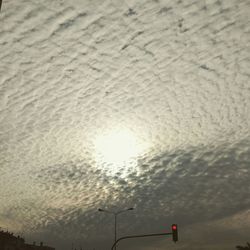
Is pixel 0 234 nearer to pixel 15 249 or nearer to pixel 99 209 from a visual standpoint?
pixel 15 249

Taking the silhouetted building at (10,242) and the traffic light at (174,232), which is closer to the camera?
the traffic light at (174,232)

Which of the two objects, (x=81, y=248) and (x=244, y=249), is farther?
(x=81, y=248)

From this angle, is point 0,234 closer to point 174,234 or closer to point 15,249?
point 15,249

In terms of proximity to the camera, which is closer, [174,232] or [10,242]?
[174,232]

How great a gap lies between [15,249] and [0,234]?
5075 millimetres

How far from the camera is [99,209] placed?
121 feet

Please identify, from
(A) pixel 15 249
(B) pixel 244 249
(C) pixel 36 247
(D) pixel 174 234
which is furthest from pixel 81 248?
(D) pixel 174 234

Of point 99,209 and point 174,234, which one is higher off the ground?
point 99,209

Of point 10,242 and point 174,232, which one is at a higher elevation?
point 10,242

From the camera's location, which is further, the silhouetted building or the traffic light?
the silhouetted building

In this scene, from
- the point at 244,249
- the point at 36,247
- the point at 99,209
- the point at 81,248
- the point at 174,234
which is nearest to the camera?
the point at 174,234

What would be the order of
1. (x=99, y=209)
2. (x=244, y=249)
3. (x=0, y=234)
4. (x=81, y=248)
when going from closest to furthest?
1. (x=99, y=209)
2. (x=244, y=249)
3. (x=0, y=234)
4. (x=81, y=248)

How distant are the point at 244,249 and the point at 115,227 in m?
21.5

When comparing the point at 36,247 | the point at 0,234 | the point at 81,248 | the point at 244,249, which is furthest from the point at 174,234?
the point at 81,248
